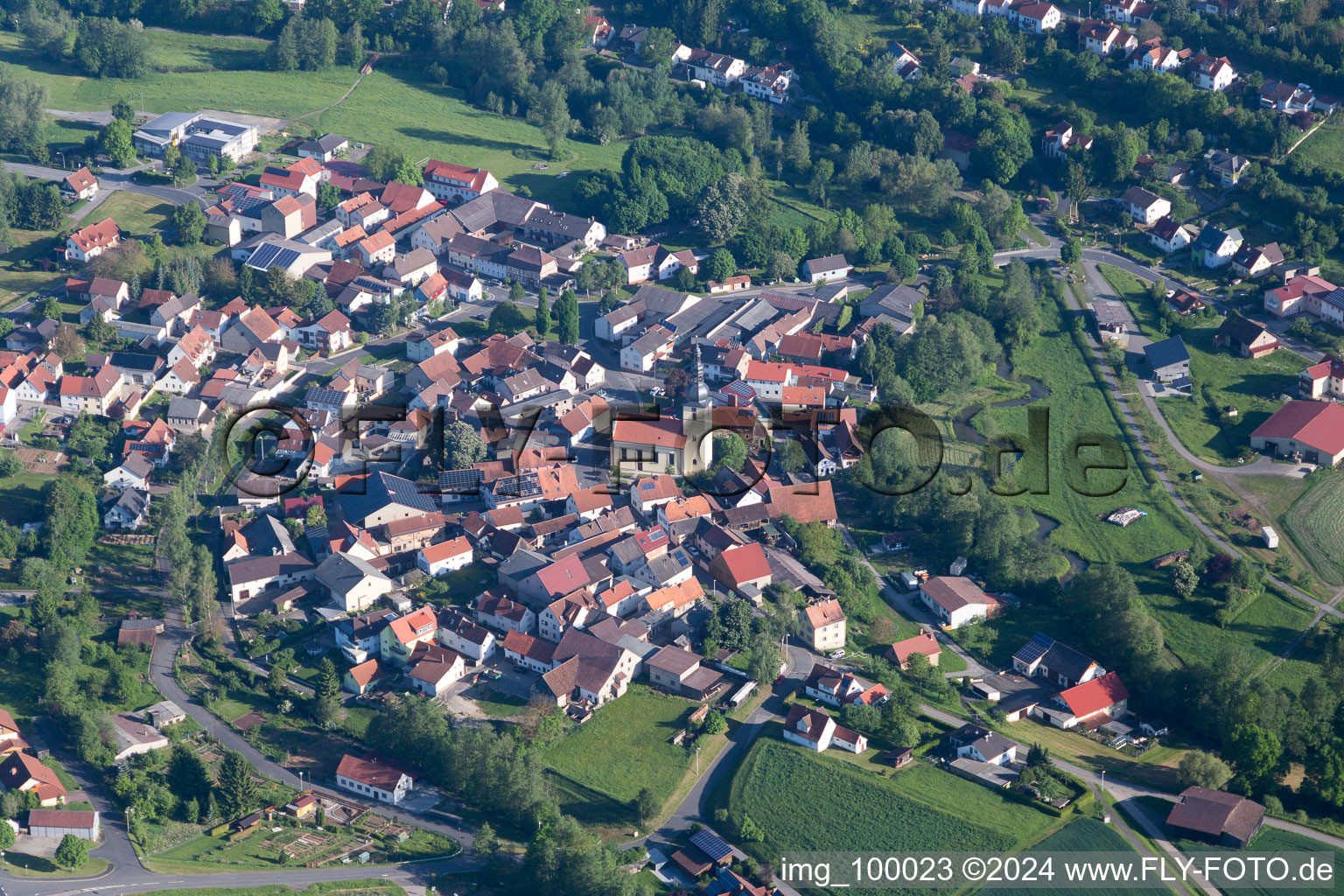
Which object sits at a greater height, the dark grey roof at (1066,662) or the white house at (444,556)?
the dark grey roof at (1066,662)

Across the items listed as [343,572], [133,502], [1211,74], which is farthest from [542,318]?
[1211,74]

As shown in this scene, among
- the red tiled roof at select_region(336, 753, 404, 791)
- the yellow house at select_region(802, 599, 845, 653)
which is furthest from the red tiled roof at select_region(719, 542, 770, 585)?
the red tiled roof at select_region(336, 753, 404, 791)

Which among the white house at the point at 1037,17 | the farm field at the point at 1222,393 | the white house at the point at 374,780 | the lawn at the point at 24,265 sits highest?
the white house at the point at 1037,17

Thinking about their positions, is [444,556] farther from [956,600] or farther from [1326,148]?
[1326,148]

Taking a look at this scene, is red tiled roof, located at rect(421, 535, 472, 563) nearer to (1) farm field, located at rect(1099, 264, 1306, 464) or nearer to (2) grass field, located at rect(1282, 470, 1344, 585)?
(1) farm field, located at rect(1099, 264, 1306, 464)

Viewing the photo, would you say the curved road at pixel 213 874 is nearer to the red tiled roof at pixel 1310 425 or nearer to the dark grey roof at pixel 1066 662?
the dark grey roof at pixel 1066 662

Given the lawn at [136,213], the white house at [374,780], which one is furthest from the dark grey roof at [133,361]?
the white house at [374,780]
